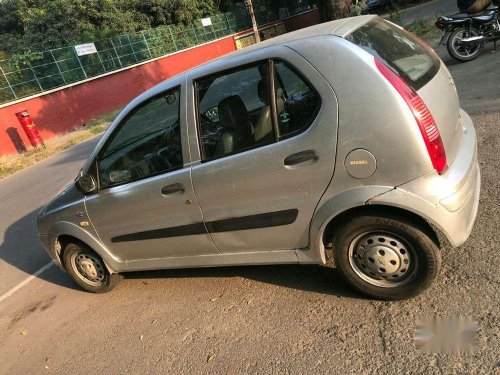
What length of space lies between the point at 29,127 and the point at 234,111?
48.9 ft

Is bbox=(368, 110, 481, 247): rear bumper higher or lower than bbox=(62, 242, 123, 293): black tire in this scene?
higher

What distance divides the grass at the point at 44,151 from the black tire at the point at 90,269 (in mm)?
9804

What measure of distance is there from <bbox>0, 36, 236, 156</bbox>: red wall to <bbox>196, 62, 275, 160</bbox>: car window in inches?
596

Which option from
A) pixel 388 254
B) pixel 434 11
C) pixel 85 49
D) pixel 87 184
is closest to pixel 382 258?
pixel 388 254

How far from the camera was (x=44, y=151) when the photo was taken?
603 inches

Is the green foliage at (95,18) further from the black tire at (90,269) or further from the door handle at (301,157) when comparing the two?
the door handle at (301,157)

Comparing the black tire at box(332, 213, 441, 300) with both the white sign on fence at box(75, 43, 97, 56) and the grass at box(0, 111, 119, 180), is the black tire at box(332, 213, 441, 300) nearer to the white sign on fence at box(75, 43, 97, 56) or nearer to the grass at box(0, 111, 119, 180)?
the grass at box(0, 111, 119, 180)

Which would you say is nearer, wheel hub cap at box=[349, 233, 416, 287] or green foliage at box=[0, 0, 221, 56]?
wheel hub cap at box=[349, 233, 416, 287]

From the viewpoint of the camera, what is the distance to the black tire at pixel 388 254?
9.12 ft

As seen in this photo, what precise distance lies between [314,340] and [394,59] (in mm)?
1892

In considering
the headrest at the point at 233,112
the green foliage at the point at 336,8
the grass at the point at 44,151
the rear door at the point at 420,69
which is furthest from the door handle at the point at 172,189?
the green foliage at the point at 336,8

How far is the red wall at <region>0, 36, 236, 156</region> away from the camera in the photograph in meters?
16.6

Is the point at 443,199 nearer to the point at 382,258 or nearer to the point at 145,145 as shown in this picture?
the point at 382,258

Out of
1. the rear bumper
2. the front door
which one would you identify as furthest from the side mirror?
the rear bumper
